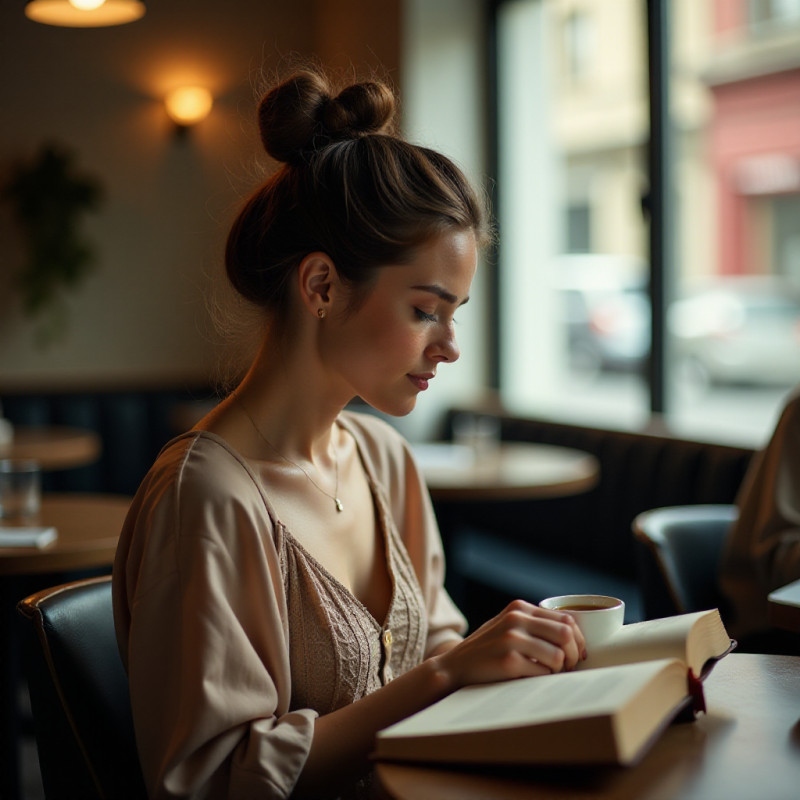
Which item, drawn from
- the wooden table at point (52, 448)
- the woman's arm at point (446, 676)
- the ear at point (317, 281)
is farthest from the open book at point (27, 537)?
the wooden table at point (52, 448)

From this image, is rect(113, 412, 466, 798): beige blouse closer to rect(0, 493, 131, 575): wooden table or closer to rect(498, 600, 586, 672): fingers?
rect(498, 600, 586, 672): fingers

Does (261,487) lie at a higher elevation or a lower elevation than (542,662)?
higher

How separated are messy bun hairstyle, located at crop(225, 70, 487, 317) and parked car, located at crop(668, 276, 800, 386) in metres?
5.40

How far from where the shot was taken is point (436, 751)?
2.92 ft

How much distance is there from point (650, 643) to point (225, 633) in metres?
0.43

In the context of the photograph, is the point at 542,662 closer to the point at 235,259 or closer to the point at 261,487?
the point at 261,487

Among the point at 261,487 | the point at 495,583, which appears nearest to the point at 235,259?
the point at 261,487

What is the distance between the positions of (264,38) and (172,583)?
5.09m

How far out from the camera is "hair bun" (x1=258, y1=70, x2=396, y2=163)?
4.37 feet

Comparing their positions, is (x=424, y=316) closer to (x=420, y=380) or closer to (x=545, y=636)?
(x=420, y=380)

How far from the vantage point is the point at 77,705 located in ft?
3.91

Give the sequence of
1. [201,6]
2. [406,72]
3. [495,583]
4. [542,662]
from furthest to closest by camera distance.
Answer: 1. [201,6]
2. [406,72]
3. [495,583]
4. [542,662]

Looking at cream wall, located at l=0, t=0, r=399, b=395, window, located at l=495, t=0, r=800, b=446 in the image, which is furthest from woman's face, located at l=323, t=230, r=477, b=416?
cream wall, located at l=0, t=0, r=399, b=395

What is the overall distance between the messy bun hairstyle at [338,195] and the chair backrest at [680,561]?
0.95 metres
